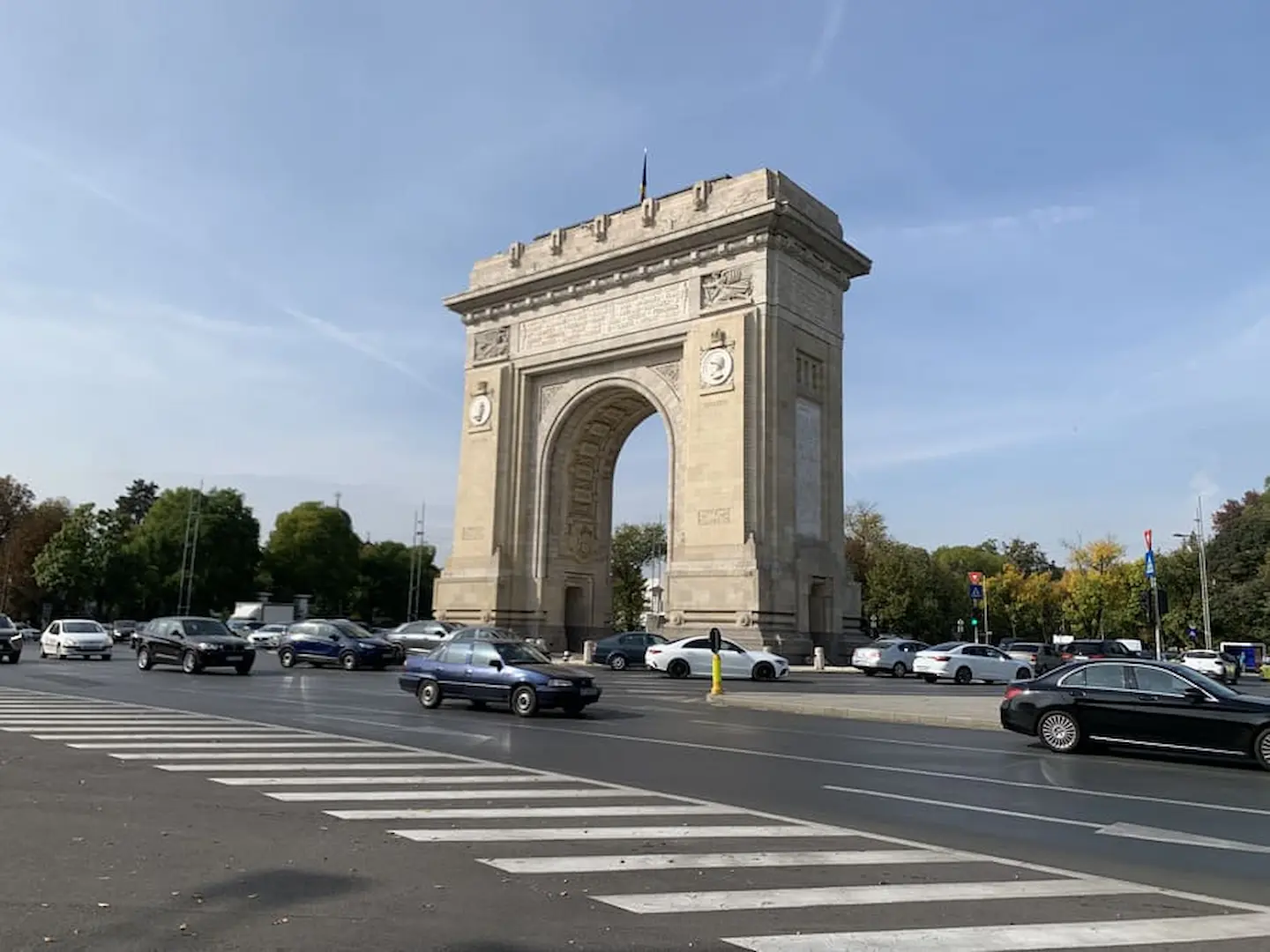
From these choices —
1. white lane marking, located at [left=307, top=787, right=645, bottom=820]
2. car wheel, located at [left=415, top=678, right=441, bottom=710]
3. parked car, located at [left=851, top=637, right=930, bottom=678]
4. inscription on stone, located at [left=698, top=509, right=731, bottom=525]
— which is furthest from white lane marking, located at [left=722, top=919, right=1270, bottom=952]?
inscription on stone, located at [left=698, top=509, right=731, bottom=525]

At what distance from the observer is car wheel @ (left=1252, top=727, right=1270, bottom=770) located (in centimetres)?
1295

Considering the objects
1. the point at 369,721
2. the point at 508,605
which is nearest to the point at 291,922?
the point at 369,721

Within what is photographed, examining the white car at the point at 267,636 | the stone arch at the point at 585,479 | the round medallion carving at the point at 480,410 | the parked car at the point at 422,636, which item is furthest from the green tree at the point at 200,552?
the parked car at the point at 422,636

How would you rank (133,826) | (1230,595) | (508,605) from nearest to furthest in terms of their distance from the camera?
(133,826)
(508,605)
(1230,595)

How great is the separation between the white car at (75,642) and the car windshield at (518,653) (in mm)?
22919

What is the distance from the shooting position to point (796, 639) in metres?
37.3

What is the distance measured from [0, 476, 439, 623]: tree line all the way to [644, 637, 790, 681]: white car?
171 feet

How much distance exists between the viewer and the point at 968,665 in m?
34.0

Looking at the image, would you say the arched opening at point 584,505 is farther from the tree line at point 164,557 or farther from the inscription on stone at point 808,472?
the tree line at point 164,557

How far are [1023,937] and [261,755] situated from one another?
903 cm

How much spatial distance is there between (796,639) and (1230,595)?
44243 mm

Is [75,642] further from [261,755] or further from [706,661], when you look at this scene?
→ [261,755]

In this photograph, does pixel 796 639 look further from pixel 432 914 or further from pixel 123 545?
pixel 123 545

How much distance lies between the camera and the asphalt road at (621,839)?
17.9 feet
